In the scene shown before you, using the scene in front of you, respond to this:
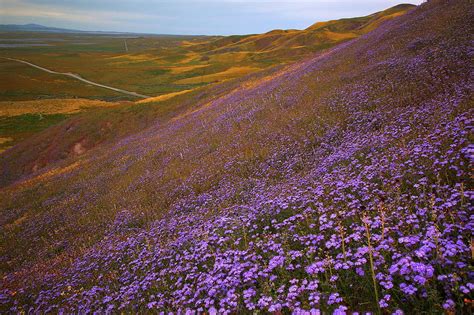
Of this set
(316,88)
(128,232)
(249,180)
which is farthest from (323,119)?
(128,232)

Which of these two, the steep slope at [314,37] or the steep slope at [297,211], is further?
the steep slope at [314,37]

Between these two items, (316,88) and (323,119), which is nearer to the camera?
(323,119)

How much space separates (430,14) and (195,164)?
17.6 meters

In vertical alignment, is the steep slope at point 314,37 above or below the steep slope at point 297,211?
above

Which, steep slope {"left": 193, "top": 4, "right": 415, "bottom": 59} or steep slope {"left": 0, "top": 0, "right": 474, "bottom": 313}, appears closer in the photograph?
steep slope {"left": 0, "top": 0, "right": 474, "bottom": 313}

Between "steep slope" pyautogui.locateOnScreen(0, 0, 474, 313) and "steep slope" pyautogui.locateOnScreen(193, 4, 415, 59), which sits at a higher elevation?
"steep slope" pyautogui.locateOnScreen(193, 4, 415, 59)

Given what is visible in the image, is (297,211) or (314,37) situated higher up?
(314,37)

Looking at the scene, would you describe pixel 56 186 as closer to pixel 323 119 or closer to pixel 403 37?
pixel 323 119

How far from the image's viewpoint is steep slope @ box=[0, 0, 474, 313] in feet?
12.1

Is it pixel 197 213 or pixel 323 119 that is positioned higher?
pixel 323 119

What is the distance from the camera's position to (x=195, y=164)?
13578 mm

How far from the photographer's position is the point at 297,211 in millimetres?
6109

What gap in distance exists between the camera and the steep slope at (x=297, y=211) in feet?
12.1

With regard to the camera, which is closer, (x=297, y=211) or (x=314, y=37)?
(x=297, y=211)
